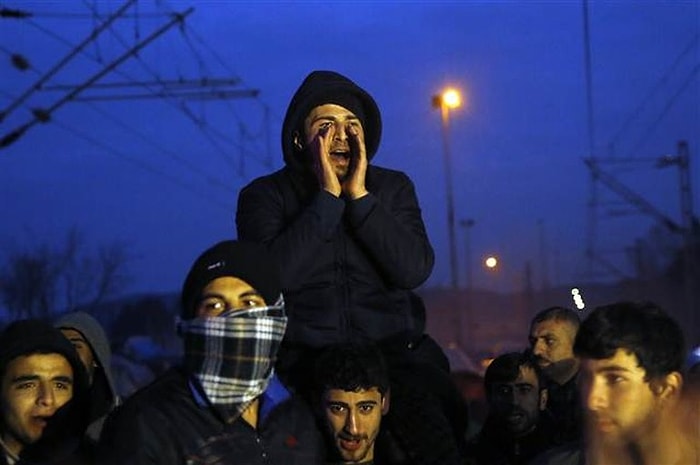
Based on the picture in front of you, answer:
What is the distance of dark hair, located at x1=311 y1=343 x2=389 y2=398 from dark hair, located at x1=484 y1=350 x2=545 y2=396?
1507 millimetres

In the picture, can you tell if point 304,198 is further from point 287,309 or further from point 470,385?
point 470,385

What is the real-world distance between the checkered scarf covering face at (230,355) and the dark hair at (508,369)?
7.93 ft

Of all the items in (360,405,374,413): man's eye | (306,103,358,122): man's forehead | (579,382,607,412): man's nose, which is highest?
(306,103,358,122): man's forehead

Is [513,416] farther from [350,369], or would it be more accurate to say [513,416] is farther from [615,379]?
[615,379]

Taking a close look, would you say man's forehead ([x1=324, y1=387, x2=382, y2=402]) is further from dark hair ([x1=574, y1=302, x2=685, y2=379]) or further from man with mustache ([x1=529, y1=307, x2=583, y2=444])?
man with mustache ([x1=529, y1=307, x2=583, y2=444])

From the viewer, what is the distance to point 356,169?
5.11 m

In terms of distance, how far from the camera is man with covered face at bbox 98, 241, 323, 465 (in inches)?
163

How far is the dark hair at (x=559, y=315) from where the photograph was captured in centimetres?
673

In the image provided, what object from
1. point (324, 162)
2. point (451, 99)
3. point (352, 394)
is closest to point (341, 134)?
point (324, 162)

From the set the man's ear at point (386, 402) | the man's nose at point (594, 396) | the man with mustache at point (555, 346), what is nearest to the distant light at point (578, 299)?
the man with mustache at point (555, 346)

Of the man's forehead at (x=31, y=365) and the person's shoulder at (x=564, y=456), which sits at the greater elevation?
the man's forehead at (x=31, y=365)

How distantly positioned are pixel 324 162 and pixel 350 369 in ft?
2.58

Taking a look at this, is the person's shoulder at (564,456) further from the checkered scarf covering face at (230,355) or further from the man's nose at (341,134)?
the man's nose at (341,134)

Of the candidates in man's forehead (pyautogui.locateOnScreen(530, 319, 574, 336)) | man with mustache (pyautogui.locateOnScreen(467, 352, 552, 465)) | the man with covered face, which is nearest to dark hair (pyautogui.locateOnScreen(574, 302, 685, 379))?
the man with covered face
